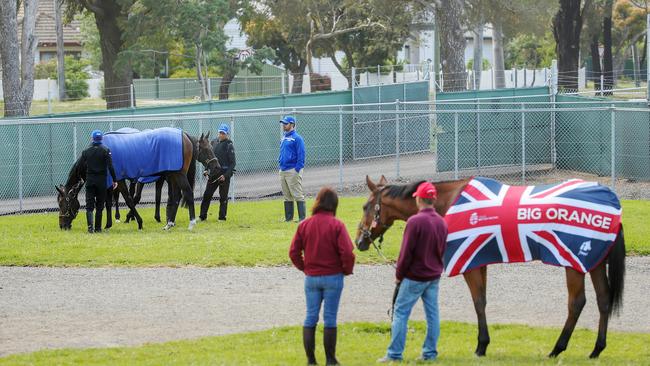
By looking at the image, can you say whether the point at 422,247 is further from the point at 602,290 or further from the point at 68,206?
the point at 68,206

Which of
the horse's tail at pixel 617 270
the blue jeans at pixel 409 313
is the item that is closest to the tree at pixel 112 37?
the horse's tail at pixel 617 270

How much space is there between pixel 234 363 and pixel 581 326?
13.5 feet

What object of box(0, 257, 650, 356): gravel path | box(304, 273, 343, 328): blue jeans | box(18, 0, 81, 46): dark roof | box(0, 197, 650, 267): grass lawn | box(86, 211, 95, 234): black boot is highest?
box(18, 0, 81, 46): dark roof

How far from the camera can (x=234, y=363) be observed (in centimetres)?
950


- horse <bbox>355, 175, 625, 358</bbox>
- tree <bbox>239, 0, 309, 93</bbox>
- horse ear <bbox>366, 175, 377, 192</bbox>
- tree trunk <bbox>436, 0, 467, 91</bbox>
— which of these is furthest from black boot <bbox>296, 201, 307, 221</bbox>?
tree <bbox>239, 0, 309, 93</bbox>

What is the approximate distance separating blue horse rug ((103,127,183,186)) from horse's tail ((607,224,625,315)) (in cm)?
1093

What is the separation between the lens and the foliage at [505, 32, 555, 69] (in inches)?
3310

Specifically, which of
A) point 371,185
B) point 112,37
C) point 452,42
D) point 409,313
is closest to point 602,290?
point 409,313

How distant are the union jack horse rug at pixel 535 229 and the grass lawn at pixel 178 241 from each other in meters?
5.85

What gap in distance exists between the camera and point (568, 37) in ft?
166

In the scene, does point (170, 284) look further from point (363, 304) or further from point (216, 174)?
point (216, 174)

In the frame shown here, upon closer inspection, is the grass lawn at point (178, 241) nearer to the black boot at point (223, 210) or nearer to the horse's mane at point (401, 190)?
the black boot at point (223, 210)

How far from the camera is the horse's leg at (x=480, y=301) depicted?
32.5 feet

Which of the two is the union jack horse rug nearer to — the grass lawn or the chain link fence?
the grass lawn
